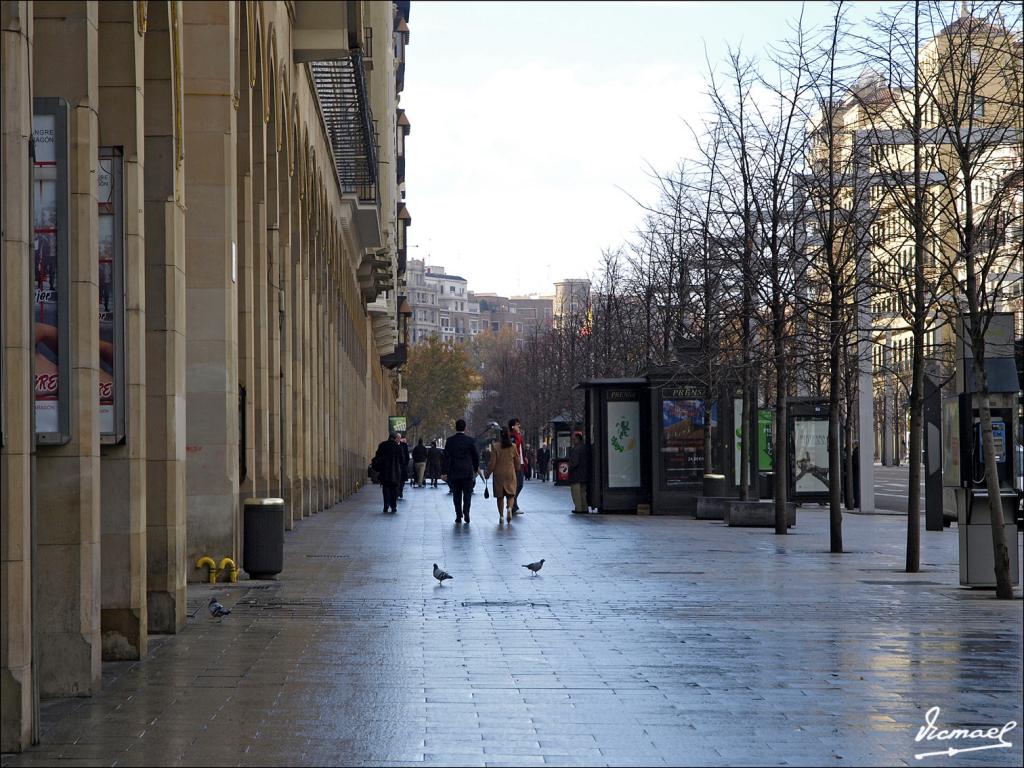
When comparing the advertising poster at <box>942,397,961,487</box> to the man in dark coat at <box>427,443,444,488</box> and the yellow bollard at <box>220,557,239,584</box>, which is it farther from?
the man in dark coat at <box>427,443,444,488</box>

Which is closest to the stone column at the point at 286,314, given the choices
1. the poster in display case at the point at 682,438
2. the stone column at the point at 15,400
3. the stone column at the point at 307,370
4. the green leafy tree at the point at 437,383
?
the stone column at the point at 307,370

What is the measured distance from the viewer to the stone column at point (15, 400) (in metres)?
7.89

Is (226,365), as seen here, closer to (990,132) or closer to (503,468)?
(990,132)

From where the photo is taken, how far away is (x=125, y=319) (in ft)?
36.6

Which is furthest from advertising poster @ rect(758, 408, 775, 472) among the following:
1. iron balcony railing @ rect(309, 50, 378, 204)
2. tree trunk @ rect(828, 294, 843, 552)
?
tree trunk @ rect(828, 294, 843, 552)

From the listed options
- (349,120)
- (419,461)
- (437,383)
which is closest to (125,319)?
(349,120)

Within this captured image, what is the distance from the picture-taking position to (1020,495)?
16906mm

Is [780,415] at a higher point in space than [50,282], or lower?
lower

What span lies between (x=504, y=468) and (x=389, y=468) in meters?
6.32

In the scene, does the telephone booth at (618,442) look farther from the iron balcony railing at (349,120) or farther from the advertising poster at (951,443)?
the advertising poster at (951,443)

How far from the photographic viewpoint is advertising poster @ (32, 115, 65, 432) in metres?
9.12

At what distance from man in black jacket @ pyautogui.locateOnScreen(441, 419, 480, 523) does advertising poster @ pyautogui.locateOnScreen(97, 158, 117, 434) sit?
61.7 ft

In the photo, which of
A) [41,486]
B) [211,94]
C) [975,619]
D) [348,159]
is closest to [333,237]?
[348,159]

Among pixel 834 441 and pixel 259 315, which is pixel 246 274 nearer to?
pixel 259 315
